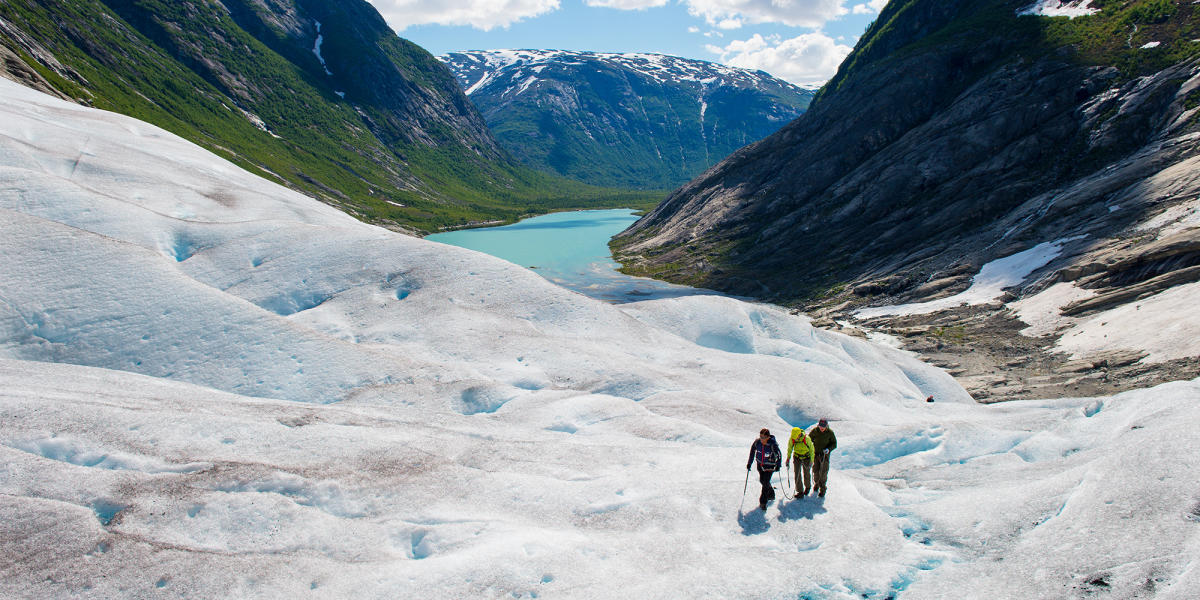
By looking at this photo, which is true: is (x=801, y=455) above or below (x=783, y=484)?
above

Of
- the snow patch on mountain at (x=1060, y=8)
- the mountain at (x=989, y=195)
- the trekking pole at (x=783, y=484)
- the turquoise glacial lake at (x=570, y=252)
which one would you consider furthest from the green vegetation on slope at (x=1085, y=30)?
the trekking pole at (x=783, y=484)

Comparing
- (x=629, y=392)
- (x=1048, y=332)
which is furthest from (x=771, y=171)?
(x=629, y=392)

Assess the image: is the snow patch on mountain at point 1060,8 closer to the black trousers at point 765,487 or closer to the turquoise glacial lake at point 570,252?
the turquoise glacial lake at point 570,252

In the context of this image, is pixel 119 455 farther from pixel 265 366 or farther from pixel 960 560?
pixel 960 560

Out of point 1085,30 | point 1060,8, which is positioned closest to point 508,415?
point 1085,30

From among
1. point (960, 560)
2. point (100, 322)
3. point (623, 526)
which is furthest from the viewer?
point (100, 322)

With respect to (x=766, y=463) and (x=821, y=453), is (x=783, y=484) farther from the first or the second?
(x=766, y=463)

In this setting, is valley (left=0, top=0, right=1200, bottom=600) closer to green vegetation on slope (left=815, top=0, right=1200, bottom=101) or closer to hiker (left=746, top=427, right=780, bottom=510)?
hiker (left=746, top=427, right=780, bottom=510)
